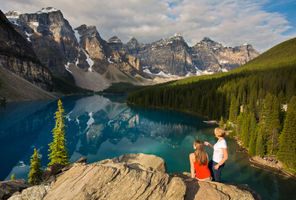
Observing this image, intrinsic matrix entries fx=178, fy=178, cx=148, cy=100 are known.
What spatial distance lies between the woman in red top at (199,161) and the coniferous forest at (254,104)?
27.1m

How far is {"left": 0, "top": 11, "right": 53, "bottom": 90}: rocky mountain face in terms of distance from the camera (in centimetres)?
13875

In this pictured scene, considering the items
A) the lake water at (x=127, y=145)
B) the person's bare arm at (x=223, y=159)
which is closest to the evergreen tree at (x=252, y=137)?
the lake water at (x=127, y=145)

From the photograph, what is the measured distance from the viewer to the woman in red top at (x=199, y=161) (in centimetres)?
820

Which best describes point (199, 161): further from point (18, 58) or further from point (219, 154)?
point (18, 58)

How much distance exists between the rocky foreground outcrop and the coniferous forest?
89.9ft

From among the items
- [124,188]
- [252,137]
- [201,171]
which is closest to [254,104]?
[252,137]

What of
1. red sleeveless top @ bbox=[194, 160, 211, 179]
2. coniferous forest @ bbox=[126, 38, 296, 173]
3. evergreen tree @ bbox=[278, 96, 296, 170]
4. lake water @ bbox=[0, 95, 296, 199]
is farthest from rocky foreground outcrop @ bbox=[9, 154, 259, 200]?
coniferous forest @ bbox=[126, 38, 296, 173]

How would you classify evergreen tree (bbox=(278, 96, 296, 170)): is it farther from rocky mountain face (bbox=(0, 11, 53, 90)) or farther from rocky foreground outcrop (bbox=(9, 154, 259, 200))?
rocky mountain face (bbox=(0, 11, 53, 90))

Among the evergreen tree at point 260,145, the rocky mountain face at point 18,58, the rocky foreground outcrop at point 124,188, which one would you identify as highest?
the rocky mountain face at point 18,58

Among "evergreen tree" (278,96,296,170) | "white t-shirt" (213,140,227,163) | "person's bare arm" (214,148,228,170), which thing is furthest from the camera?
"evergreen tree" (278,96,296,170)

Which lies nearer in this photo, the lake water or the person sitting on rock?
the person sitting on rock

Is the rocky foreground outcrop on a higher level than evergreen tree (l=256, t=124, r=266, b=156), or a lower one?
higher

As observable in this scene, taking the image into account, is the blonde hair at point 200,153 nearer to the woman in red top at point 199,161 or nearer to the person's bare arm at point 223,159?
the woman in red top at point 199,161

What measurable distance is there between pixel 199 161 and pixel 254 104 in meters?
64.3
